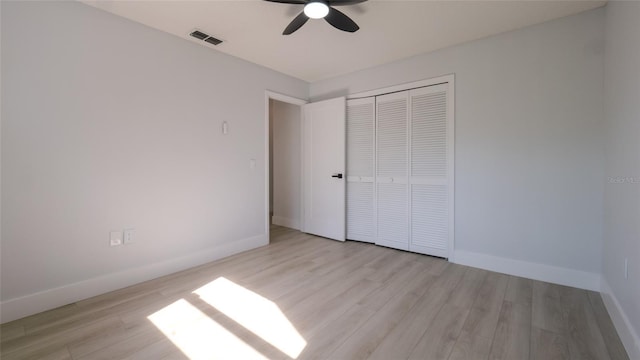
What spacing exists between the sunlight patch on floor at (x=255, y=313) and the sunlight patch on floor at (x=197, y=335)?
0.44ft

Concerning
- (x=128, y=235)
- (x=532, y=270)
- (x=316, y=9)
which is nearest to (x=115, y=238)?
(x=128, y=235)

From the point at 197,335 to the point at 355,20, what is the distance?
2896 mm

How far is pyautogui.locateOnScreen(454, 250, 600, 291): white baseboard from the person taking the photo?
2.42 metres

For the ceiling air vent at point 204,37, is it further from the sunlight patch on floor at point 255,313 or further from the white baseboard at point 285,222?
the white baseboard at point 285,222

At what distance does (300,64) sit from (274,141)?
1784 millimetres

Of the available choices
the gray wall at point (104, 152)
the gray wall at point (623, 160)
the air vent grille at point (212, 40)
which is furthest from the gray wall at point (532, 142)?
the gray wall at point (104, 152)

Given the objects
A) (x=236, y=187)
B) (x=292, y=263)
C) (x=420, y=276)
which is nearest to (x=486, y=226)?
(x=420, y=276)

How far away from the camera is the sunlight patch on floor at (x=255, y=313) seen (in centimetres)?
172

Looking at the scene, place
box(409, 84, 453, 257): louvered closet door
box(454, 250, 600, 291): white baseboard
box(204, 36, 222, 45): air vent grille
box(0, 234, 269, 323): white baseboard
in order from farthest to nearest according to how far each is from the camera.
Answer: box(409, 84, 453, 257): louvered closet door → box(204, 36, 222, 45): air vent grille → box(454, 250, 600, 291): white baseboard → box(0, 234, 269, 323): white baseboard

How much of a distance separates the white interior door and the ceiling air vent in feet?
5.57

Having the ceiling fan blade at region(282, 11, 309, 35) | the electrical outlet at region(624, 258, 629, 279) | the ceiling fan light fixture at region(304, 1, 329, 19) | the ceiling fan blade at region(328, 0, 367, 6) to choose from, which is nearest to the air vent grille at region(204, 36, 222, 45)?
the ceiling fan blade at region(282, 11, 309, 35)

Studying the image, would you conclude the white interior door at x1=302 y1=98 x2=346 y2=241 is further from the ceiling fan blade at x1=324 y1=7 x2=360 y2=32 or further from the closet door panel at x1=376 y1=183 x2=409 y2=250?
the ceiling fan blade at x1=324 y1=7 x2=360 y2=32

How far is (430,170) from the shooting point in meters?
3.30

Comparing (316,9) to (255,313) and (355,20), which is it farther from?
(255,313)
